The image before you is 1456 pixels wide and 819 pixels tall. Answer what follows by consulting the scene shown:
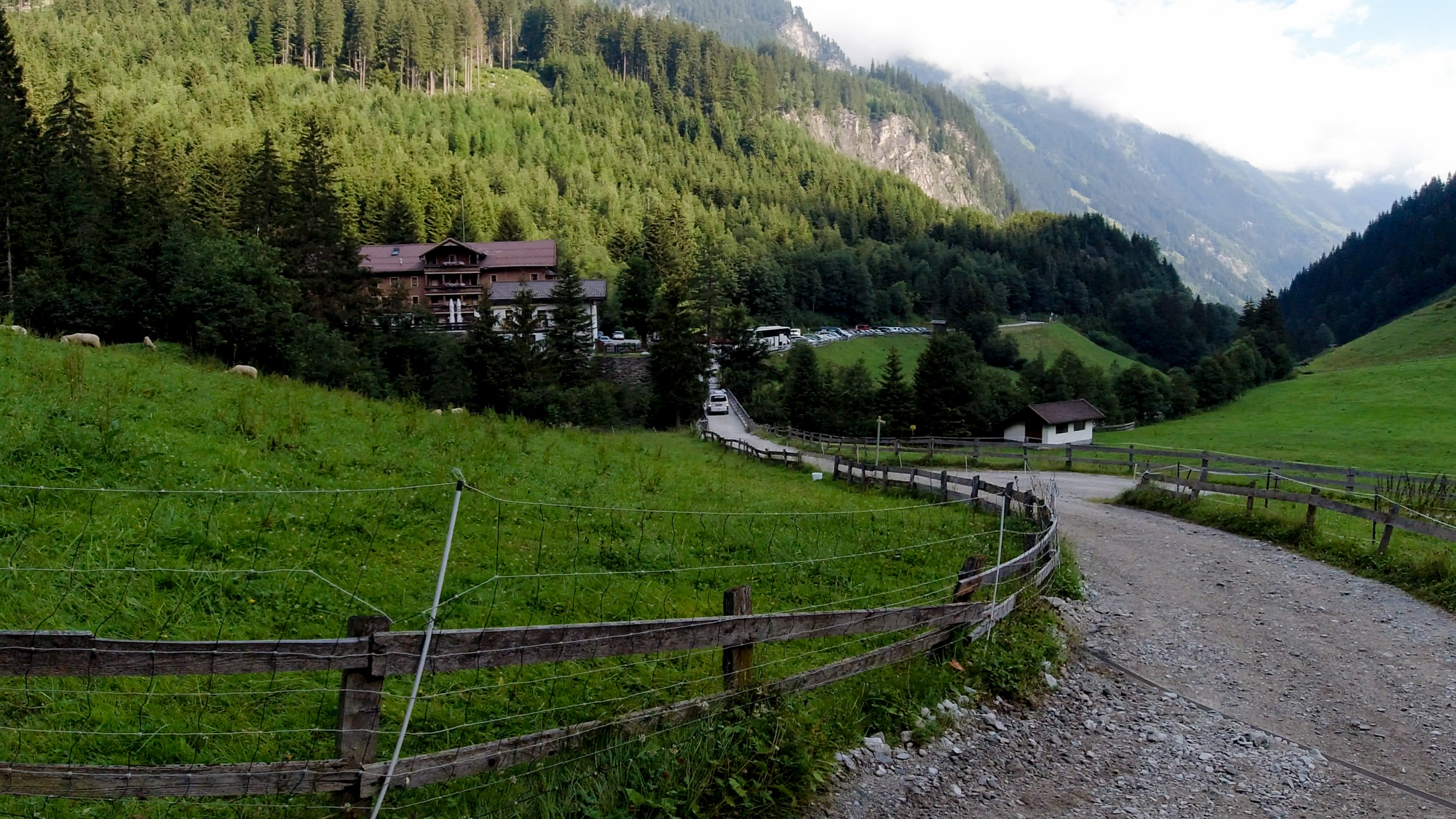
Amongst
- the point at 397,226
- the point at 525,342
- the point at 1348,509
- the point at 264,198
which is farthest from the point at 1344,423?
the point at 397,226

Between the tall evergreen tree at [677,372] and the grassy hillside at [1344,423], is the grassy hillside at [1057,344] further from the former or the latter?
the tall evergreen tree at [677,372]

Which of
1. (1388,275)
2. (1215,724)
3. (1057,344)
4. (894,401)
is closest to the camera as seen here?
(1215,724)

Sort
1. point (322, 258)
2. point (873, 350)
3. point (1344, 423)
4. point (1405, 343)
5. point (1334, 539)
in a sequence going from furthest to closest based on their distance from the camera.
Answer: point (1405, 343) → point (873, 350) → point (1344, 423) → point (322, 258) → point (1334, 539)

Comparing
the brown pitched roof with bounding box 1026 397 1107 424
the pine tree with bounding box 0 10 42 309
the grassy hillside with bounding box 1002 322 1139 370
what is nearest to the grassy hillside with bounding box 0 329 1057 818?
the pine tree with bounding box 0 10 42 309

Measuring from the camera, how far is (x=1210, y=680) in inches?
371

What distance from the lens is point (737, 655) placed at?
646 centimetres

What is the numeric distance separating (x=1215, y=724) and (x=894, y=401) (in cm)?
6313

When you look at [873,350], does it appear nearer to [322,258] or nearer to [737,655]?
[322,258]

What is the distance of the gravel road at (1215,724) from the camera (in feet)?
21.7

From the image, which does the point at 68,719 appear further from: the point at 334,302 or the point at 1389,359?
the point at 1389,359

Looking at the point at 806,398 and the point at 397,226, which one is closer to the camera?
the point at 806,398

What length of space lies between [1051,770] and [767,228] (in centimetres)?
16707

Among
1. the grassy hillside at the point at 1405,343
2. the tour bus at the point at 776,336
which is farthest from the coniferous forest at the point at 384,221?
the grassy hillside at the point at 1405,343

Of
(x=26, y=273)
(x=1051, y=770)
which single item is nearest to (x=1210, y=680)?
(x=1051, y=770)
